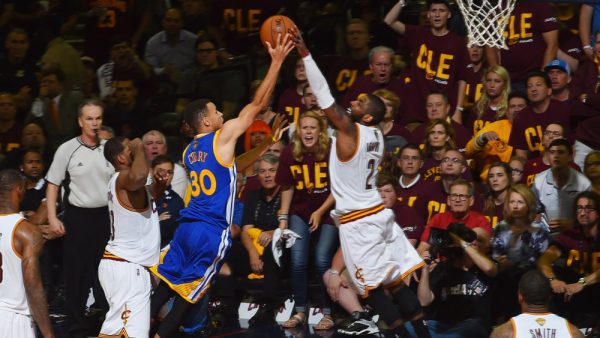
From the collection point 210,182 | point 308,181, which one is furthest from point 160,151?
point 210,182

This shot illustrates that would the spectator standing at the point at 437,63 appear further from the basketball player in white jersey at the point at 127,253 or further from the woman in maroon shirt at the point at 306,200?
the basketball player in white jersey at the point at 127,253

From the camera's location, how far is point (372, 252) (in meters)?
9.47

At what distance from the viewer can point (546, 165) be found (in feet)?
Result: 36.2

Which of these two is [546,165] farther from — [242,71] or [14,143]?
[14,143]

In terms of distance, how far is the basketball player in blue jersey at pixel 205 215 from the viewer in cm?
894

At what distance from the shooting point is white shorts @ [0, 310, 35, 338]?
7773 millimetres

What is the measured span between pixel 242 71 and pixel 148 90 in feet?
3.70

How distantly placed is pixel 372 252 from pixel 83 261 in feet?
8.75

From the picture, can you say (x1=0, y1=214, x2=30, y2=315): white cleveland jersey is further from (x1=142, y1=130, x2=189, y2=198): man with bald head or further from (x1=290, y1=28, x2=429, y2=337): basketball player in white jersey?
(x1=142, y1=130, x2=189, y2=198): man with bald head

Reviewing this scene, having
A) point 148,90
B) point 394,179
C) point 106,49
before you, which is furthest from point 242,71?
point 394,179

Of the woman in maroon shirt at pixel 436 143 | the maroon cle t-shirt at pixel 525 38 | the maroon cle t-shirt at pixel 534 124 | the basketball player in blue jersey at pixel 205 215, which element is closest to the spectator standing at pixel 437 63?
the maroon cle t-shirt at pixel 525 38

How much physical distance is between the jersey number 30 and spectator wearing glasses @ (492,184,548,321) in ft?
8.55

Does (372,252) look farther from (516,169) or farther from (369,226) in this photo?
(516,169)

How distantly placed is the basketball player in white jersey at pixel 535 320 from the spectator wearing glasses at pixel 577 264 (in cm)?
219
